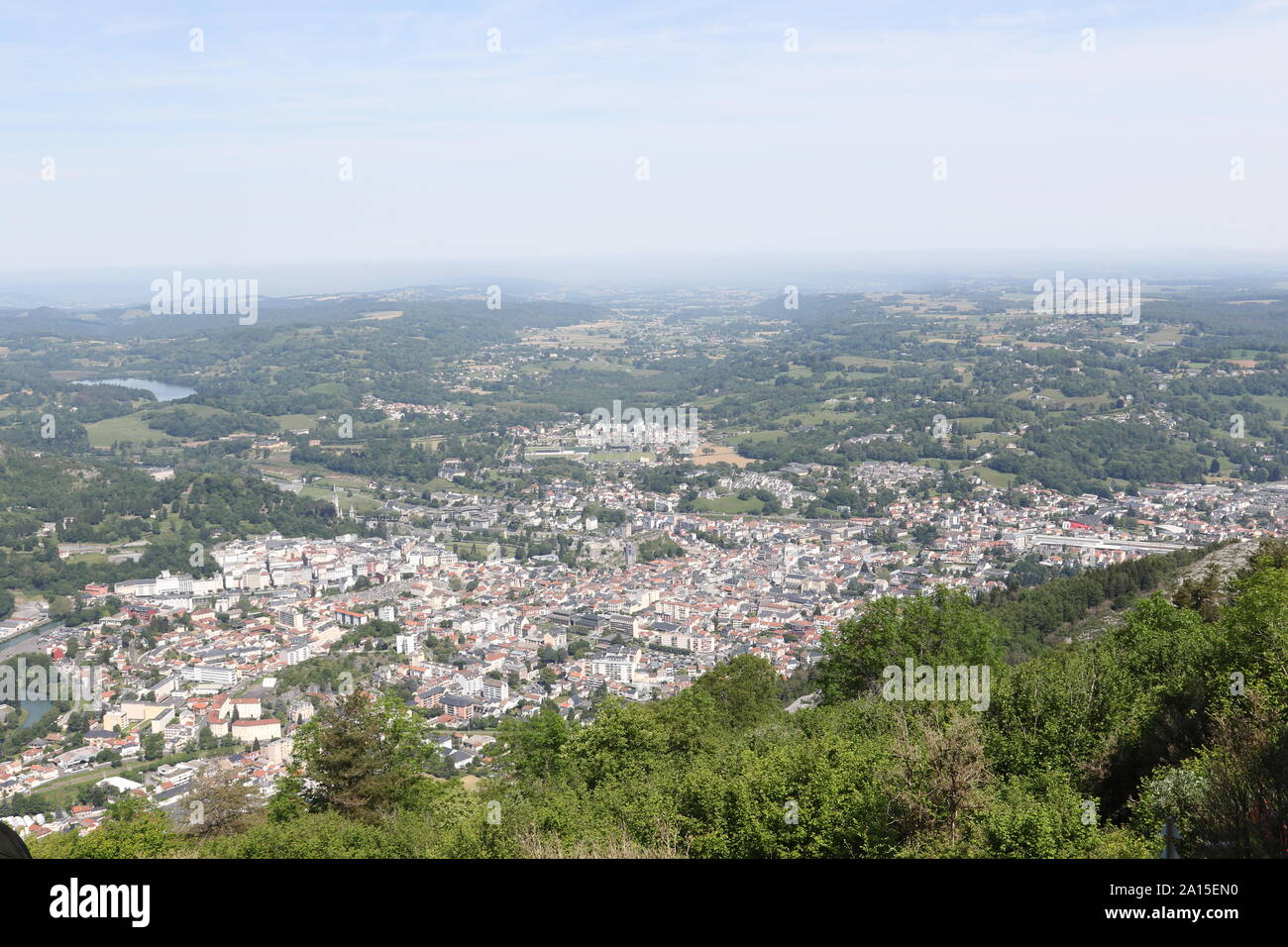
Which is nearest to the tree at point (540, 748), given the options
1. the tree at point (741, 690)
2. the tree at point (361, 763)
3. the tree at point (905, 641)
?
the tree at point (361, 763)

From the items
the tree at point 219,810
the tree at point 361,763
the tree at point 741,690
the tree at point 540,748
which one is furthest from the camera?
the tree at point 741,690

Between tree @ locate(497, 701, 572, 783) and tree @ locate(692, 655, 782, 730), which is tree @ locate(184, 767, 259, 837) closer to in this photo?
tree @ locate(497, 701, 572, 783)

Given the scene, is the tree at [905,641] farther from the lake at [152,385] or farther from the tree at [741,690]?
the lake at [152,385]

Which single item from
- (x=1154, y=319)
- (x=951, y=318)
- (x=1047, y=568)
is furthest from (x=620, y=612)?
(x=951, y=318)

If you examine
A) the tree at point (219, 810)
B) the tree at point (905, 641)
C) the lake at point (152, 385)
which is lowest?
the tree at point (219, 810)

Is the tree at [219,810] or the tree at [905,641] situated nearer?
the tree at [219,810]

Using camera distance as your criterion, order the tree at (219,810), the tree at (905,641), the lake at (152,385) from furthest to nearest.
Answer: the lake at (152,385)
the tree at (905,641)
the tree at (219,810)

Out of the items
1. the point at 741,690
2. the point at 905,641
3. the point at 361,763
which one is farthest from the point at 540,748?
the point at 905,641

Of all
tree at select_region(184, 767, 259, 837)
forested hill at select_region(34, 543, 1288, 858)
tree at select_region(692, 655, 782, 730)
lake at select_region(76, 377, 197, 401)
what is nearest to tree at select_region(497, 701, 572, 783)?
forested hill at select_region(34, 543, 1288, 858)
